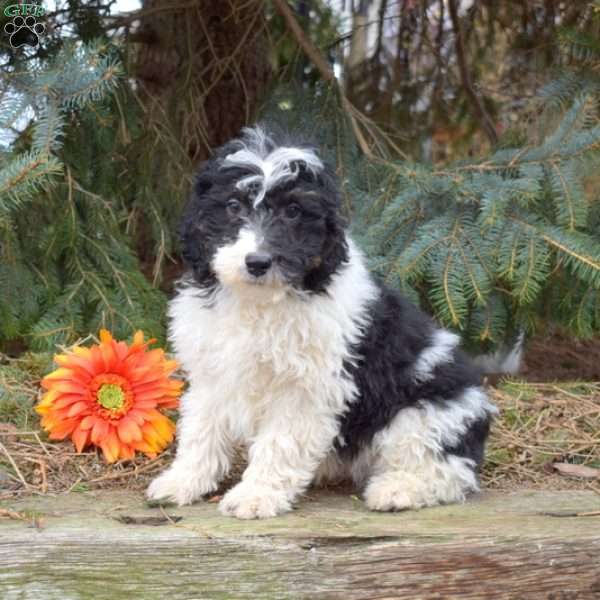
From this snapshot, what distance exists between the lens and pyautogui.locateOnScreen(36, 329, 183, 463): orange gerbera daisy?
4730 millimetres

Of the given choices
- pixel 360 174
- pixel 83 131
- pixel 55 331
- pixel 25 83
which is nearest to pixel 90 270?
pixel 55 331

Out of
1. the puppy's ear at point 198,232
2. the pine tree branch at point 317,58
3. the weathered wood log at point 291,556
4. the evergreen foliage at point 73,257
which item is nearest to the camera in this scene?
the weathered wood log at point 291,556

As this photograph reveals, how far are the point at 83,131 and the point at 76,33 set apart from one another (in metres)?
0.66

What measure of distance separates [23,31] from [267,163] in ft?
8.15

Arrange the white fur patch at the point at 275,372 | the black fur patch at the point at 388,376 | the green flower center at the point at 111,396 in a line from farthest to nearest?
the green flower center at the point at 111,396
the black fur patch at the point at 388,376
the white fur patch at the point at 275,372

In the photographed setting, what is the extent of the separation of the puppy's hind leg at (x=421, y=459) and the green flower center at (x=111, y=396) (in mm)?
1454

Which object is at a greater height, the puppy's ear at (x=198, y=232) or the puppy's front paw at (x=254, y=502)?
the puppy's ear at (x=198, y=232)

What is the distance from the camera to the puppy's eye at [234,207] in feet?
12.0

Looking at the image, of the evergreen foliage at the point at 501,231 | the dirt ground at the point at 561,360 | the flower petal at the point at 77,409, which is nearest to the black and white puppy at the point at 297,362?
the flower petal at the point at 77,409

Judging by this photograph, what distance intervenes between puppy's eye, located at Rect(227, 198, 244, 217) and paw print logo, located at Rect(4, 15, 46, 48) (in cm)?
238

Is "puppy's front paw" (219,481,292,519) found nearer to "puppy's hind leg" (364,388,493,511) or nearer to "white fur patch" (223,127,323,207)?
"puppy's hind leg" (364,388,493,511)

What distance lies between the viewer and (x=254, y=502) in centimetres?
392

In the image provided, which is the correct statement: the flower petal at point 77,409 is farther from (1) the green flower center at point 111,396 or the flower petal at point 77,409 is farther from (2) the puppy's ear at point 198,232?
(2) the puppy's ear at point 198,232

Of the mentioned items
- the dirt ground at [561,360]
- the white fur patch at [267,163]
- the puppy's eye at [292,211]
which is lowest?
the dirt ground at [561,360]
